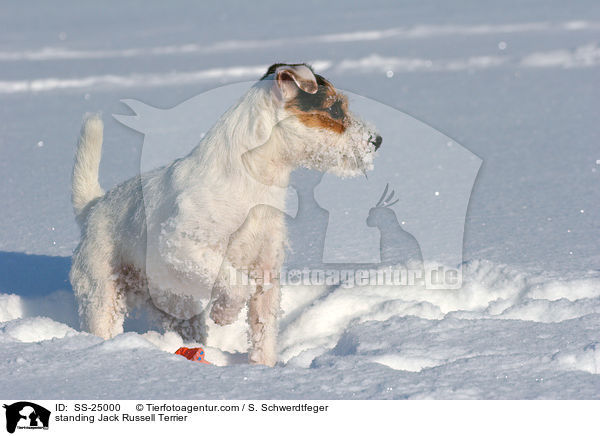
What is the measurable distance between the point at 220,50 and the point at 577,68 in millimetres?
5474

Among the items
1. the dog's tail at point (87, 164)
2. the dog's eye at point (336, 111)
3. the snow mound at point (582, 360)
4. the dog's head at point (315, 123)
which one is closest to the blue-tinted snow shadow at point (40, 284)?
the dog's tail at point (87, 164)

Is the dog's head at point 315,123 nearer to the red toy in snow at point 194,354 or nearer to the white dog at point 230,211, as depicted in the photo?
the white dog at point 230,211

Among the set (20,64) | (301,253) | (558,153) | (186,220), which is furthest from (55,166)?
(20,64)

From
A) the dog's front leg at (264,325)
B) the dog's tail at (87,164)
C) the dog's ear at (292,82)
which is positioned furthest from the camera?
the dog's tail at (87,164)

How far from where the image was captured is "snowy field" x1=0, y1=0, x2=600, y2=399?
2.60m

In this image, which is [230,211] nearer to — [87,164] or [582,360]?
[87,164]

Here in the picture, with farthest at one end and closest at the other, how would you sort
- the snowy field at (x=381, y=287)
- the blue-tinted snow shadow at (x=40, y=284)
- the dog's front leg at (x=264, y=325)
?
the blue-tinted snow shadow at (x=40, y=284) → the dog's front leg at (x=264, y=325) → the snowy field at (x=381, y=287)

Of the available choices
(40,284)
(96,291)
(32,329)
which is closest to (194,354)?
(96,291)

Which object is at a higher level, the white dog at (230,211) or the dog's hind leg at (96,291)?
the white dog at (230,211)

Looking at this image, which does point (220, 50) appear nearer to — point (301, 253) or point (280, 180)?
point (301, 253)

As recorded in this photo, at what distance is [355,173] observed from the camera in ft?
10.0

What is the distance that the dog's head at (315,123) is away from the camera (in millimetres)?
2908

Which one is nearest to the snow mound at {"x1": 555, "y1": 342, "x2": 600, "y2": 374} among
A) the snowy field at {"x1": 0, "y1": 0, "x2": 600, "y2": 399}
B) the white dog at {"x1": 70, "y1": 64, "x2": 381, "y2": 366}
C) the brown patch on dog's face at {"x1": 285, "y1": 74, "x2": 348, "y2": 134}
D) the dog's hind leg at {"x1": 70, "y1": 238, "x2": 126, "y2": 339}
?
the snowy field at {"x1": 0, "y1": 0, "x2": 600, "y2": 399}
